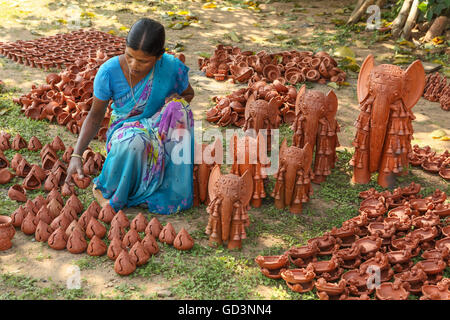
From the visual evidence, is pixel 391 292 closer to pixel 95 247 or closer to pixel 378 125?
pixel 378 125

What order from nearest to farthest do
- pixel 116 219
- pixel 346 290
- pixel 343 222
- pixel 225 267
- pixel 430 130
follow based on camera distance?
pixel 346 290, pixel 225 267, pixel 116 219, pixel 343 222, pixel 430 130

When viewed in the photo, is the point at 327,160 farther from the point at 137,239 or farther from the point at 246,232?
the point at 137,239

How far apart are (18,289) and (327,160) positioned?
2.64m

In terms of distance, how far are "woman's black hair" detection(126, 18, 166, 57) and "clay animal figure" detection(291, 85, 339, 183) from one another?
1.42 m

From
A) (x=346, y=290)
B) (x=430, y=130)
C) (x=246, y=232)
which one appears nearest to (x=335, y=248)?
(x=346, y=290)

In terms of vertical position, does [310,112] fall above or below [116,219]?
above

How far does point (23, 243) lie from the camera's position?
11.4ft

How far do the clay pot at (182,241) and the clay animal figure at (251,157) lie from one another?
0.74 metres

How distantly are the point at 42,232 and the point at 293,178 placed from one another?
1858 mm

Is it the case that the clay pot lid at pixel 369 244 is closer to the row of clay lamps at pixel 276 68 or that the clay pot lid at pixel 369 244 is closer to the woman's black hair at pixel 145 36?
the woman's black hair at pixel 145 36

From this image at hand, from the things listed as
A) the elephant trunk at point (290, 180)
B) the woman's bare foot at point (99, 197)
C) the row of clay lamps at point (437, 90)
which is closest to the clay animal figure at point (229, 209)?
the elephant trunk at point (290, 180)

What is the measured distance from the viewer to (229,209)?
131 inches

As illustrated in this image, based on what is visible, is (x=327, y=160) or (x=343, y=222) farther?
(x=327, y=160)

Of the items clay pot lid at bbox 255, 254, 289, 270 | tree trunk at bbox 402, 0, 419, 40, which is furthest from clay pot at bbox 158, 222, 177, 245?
tree trunk at bbox 402, 0, 419, 40
